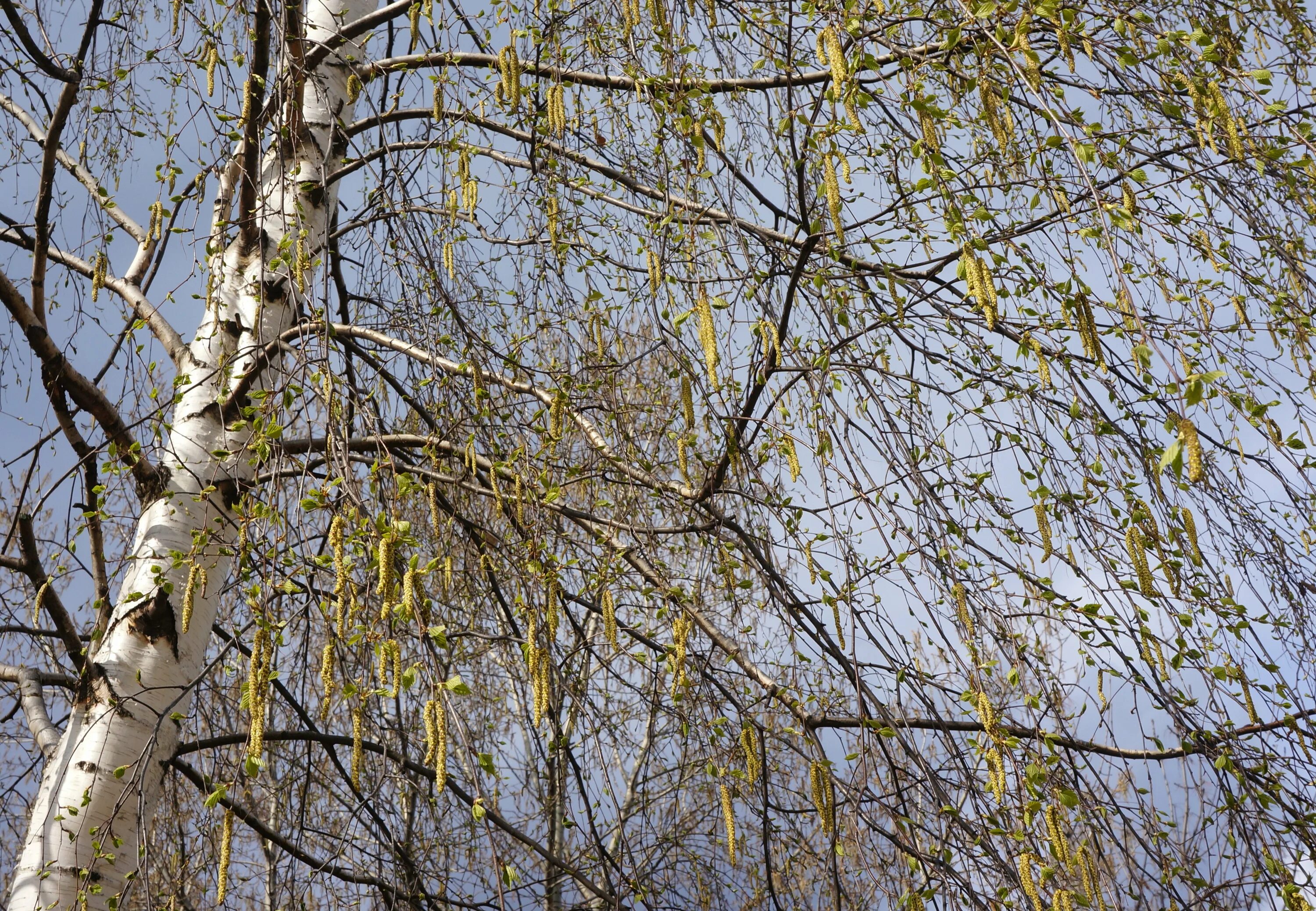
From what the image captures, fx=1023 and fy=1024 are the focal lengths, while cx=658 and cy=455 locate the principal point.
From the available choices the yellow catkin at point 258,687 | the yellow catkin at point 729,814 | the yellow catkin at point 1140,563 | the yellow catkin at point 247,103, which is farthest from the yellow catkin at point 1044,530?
the yellow catkin at point 247,103

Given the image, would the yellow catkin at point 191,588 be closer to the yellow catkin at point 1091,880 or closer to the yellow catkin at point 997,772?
the yellow catkin at point 997,772

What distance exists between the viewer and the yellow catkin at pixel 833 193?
1682 mm

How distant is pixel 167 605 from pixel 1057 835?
216cm

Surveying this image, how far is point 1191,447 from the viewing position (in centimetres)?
124

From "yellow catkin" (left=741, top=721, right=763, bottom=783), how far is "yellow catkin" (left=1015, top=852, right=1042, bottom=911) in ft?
1.74

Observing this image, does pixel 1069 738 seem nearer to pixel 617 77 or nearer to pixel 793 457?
pixel 793 457

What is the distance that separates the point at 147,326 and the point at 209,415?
45 centimetres

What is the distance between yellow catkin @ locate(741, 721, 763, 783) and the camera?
6.60 ft

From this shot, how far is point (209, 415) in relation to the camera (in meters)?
2.90

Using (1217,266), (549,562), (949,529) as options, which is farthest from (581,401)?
(1217,266)

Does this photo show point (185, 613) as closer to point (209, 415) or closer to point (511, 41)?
point (209, 415)

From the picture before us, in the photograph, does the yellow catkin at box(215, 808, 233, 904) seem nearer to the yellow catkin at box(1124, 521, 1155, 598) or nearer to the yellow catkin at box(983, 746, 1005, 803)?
the yellow catkin at box(983, 746, 1005, 803)

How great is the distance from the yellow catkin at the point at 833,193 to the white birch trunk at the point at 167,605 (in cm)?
116

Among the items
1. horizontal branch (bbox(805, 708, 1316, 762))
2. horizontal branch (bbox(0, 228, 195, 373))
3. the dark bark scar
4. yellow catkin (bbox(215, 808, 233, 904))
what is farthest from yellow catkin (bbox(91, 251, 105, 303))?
horizontal branch (bbox(805, 708, 1316, 762))
